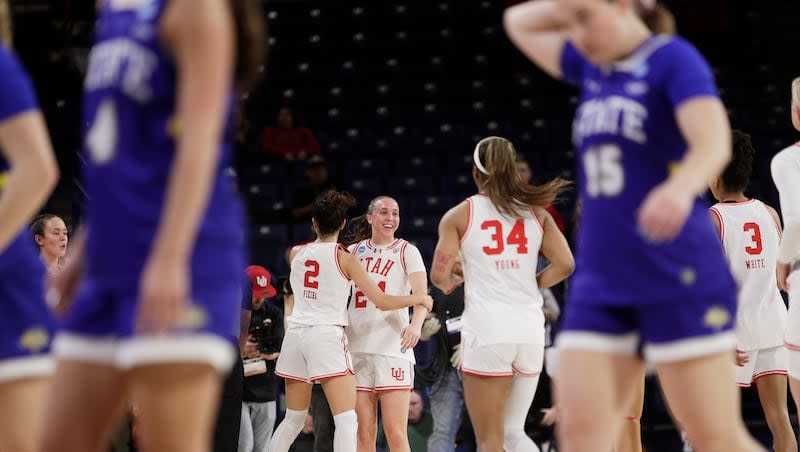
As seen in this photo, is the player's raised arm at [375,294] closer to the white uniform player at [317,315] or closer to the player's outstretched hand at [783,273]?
the white uniform player at [317,315]

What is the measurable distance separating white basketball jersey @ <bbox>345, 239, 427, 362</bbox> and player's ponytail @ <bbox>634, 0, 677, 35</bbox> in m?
4.57

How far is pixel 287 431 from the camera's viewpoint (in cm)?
798

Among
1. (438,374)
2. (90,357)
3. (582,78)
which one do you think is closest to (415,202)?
(438,374)

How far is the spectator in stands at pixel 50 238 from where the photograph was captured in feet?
23.1

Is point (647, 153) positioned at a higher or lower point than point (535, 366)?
higher

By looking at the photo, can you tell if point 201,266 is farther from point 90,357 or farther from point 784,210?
point 784,210

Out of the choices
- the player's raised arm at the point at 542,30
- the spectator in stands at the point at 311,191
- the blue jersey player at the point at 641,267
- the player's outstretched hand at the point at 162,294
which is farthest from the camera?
the spectator in stands at the point at 311,191

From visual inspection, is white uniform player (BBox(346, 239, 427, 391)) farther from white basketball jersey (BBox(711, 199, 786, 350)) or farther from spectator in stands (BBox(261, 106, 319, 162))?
spectator in stands (BBox(261, 106, 319, 162))

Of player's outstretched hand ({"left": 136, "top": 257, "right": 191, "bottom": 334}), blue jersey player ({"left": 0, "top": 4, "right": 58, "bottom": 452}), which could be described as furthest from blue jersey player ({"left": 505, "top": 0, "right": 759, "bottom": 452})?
blue jersey player ({"left": 0, "top": 4, "right": 58, "bottom": 452})

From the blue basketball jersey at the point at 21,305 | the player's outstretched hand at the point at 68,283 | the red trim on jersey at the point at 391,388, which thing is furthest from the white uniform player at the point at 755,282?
the player's outstretched hand at the point at 68,283

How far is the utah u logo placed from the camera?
26.0ft

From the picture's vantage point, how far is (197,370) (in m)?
2.43

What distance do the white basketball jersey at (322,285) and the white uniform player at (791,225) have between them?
318 cm

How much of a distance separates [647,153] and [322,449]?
19.6ft
